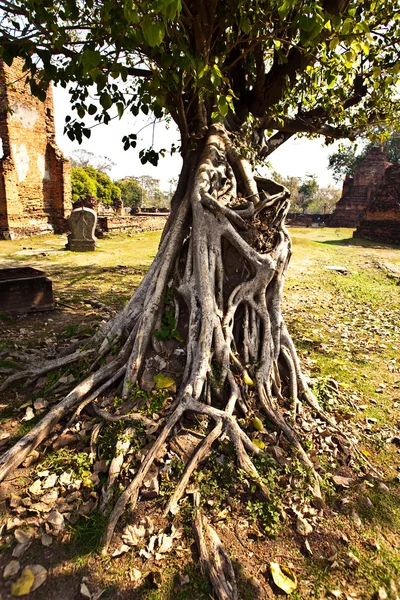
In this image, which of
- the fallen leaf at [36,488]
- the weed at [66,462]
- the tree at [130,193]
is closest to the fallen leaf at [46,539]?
the fallen leaf at [36,488]

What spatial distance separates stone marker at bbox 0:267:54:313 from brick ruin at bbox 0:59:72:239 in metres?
9.86

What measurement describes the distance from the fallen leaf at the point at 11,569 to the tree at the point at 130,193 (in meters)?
52.3

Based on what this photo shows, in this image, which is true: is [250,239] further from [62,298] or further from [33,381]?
[62,298]

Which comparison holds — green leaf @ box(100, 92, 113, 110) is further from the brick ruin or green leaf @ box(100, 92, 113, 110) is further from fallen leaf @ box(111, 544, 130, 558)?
the brick ruin

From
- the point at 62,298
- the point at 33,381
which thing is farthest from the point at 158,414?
the point at 62,298

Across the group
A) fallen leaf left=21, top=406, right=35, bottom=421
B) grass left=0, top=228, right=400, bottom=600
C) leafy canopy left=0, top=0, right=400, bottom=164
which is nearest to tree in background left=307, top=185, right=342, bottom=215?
grass left=0, top=228, right=400, bottom=600

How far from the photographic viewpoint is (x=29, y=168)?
15.3 meters

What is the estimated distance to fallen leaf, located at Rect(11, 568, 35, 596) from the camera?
182 centimetres

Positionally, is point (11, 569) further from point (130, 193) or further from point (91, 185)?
point (130, 193)

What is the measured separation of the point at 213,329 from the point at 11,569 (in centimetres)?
207

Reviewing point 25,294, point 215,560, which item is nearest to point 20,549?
point 215,560

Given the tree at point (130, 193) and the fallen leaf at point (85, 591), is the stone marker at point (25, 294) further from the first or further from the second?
the tree at point (130, 193)

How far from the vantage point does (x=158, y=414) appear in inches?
113

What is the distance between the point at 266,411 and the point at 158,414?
0.90 metres
